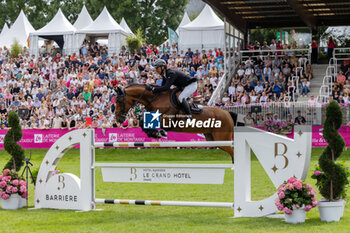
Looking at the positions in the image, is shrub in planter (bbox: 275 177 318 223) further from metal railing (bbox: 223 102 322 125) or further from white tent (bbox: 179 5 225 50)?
white tent (bbox: 179 5 225 50)

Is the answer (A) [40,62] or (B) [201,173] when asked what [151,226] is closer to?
(B) [201,173]

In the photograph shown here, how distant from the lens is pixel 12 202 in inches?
364

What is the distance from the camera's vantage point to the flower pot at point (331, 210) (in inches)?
291

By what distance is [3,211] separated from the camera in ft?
29.7

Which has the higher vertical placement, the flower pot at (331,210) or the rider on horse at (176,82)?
the rider on horse at (176,82)

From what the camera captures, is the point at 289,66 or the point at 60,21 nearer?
the point at 289,66

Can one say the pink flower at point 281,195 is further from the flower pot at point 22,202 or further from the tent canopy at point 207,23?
the tent canopy at point 207,23

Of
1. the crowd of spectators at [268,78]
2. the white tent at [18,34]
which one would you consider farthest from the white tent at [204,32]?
the white tent at [18,34]

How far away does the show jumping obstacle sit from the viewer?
7.68 metres

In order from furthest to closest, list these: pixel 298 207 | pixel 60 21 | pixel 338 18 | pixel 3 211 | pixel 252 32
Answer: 1. pixel 60 21
2. pixel 252 32
3. pixel 338 18
4. pixel 3 211
5. pixel 298 207

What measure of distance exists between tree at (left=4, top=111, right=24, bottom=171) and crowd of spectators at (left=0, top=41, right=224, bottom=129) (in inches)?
386

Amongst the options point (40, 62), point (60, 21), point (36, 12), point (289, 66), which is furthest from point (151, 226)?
point (36, 12)

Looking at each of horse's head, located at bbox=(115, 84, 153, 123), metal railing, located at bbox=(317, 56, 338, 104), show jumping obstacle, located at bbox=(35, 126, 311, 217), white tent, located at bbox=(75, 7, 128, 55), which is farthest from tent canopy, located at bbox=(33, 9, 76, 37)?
show jumping obstacle, located at bbox=(35, 126, 311, 217)

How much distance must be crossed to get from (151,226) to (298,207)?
1.89 meters
